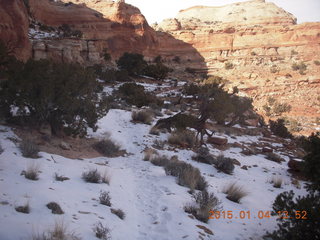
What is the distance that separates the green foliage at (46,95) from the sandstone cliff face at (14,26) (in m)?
13.4

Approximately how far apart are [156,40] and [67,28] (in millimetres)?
17103

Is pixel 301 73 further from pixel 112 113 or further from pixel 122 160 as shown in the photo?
pixel 122 160

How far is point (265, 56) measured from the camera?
→ 43.7 meters

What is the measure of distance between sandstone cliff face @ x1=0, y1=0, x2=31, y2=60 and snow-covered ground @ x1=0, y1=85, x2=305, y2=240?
50.7 feet

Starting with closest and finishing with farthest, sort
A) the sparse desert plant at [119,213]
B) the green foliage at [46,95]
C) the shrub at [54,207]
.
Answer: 1. the shrub at [54,207]
2. the sparse desert plant at [119,213]
3. the green foliage at [46,95]

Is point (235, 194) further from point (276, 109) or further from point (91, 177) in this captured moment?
point (276, 109)

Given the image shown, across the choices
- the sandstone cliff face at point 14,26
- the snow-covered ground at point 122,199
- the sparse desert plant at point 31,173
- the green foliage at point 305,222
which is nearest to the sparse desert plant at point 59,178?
the snow-covered ground at point 122,199

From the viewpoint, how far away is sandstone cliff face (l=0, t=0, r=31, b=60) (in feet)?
61.4

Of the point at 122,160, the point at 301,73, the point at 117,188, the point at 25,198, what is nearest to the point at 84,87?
the point at 122,160

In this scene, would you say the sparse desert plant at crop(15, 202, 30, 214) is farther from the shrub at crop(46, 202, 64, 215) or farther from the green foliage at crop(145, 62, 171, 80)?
the green foliage at crop(145, 62, 171, 80)

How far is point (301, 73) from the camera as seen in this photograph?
34375mm

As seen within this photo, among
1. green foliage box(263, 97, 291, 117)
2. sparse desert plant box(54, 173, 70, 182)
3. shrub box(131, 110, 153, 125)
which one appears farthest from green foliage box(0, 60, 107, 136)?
green foliage box(263, 97, 291, 117)

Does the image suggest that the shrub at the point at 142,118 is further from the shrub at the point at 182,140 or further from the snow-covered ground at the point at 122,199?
the snow-covered ground at the point at 122,199

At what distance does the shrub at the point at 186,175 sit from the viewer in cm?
604
